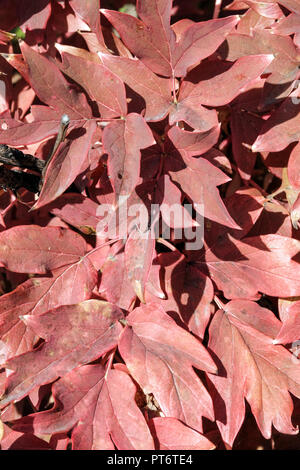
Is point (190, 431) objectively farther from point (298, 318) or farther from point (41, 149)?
point (41, 149)

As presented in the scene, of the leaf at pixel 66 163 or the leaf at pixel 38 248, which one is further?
the leaf at pixel 38 248

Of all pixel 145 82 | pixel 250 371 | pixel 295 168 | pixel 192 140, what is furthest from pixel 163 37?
pixel 250 371

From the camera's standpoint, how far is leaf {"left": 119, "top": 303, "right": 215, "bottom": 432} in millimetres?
Answer: 672

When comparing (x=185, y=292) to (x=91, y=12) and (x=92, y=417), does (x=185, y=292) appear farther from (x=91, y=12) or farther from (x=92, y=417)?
(x=91, y=12)

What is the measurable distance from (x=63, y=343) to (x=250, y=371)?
29 cm

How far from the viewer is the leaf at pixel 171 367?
0.67 metres

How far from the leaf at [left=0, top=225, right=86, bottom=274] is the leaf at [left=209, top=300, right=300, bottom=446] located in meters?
0.25

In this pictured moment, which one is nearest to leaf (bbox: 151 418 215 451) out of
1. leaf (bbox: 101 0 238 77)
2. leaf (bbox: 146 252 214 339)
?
leaf (bbox: 146 252 214 339)

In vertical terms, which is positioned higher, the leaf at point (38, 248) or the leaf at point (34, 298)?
the leaf at point (38, 248)

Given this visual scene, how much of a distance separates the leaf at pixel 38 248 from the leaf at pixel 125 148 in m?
0.22

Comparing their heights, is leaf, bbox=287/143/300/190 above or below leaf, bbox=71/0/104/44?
below

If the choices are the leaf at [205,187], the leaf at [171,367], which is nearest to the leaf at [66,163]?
the leaf at [205,187]

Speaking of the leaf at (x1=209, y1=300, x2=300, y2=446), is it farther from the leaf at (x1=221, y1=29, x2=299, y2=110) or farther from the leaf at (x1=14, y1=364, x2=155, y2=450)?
the leaf at (x1=221, y1=29, x2=299, y2=110)

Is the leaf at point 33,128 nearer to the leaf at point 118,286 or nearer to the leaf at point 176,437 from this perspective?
the leaf at point 118,286
